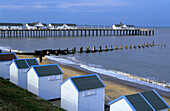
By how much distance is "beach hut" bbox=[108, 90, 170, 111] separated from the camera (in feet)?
33.6

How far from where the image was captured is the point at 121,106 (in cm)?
1054

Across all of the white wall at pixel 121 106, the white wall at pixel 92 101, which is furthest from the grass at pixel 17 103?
the white wall at pixel 121 106

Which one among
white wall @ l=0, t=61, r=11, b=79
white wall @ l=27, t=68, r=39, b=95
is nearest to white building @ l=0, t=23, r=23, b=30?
white wall @ l=0, t=61, r=11, b=79

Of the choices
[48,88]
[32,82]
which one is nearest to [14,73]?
[32,82]

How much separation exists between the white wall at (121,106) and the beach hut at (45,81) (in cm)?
533

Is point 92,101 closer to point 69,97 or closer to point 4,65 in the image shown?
point 69,97

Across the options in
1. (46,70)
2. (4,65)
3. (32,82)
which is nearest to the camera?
(46,70)

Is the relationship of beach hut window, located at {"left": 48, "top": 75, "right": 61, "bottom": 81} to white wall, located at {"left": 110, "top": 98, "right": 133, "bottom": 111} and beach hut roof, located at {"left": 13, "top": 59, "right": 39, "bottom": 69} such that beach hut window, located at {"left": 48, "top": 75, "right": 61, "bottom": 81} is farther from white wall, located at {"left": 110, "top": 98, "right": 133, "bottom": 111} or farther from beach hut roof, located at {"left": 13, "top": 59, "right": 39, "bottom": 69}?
white wall, located at {"left": 110, "top": 98, "right": 133, "bottom": 111}

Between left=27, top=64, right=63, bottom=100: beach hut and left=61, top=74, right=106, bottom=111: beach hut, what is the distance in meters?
1.89

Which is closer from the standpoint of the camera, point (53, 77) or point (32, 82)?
point (53, 77)

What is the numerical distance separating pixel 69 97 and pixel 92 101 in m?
1.34

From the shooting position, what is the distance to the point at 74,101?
12.5m

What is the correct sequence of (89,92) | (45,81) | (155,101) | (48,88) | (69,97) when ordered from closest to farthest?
(155,101), (89,92), (69,97), (45,81), (48,88)

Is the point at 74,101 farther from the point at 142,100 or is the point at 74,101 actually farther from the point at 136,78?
the point at 136,78
